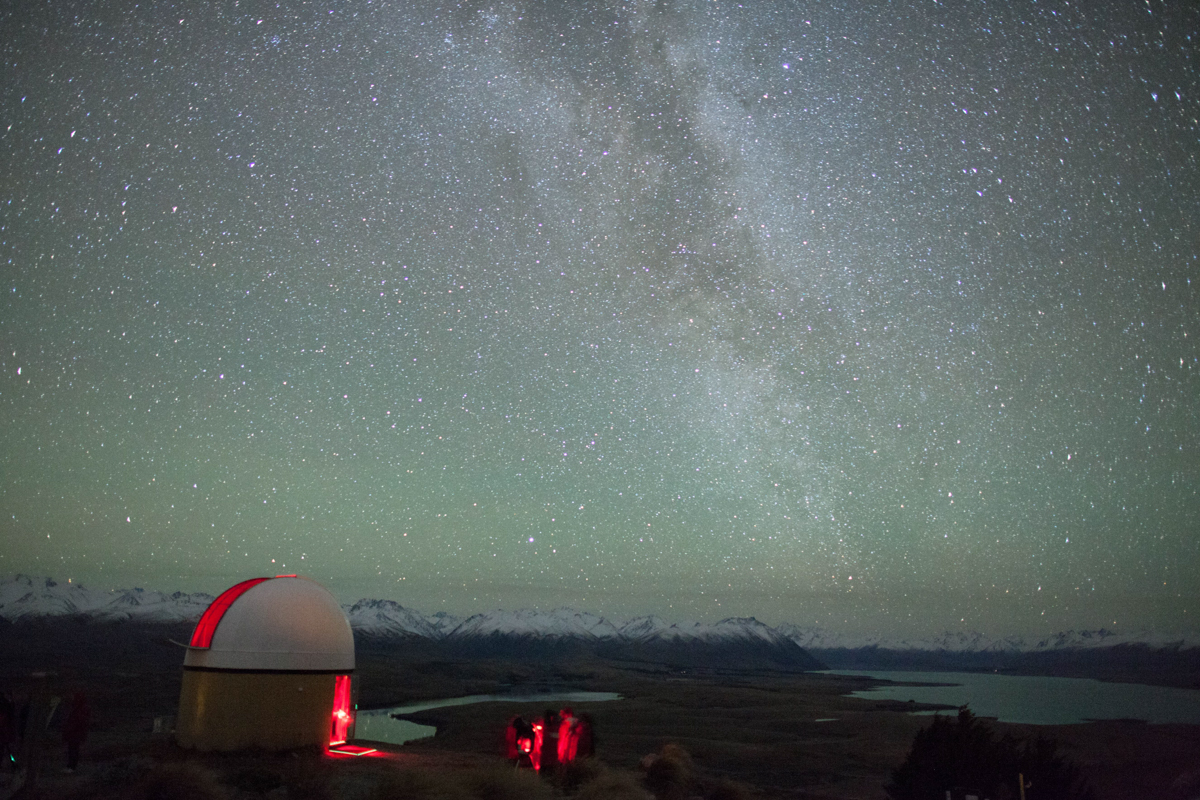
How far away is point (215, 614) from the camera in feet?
42.5

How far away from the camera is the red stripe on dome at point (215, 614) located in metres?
12.7

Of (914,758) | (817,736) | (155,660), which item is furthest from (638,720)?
(155,660)

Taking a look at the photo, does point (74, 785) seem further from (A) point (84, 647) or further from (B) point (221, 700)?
(A) point (84, 647)

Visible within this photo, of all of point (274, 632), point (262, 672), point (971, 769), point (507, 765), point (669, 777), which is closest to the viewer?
point (507, 765)

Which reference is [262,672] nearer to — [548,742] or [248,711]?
[248,711]

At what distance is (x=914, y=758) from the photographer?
24797mm

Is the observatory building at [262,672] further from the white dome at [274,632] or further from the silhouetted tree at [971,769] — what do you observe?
the silhouetted tree at [971,769]

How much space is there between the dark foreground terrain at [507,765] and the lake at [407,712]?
5.58ft

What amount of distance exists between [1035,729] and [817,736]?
2369cm

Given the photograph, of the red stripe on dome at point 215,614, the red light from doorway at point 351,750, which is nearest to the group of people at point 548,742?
the red light from doorway at point 351,750

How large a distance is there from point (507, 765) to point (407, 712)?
51.3 meters

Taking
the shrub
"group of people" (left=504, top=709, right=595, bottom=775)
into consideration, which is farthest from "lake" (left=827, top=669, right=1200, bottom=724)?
"group of people" (left=504, top=709, right=595, bottom=775)

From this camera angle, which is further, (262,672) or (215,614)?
(215,614)

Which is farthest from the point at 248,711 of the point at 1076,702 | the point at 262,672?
the point at 1076,702
